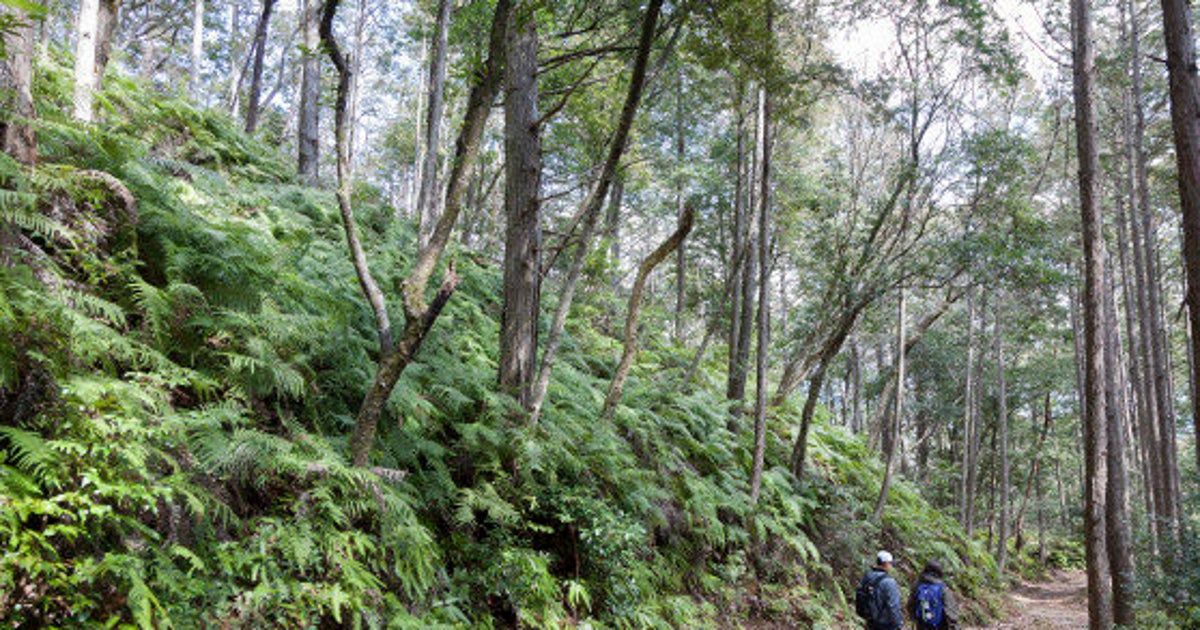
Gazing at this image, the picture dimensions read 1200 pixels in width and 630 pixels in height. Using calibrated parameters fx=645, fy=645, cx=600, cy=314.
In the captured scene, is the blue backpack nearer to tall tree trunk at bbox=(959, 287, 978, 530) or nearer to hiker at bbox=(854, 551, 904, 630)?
hiker at bbox=(854, 551, 904, 630)

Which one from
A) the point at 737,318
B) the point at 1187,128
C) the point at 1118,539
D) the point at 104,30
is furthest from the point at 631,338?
the point at 1118,539

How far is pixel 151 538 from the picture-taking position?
3.04 meters

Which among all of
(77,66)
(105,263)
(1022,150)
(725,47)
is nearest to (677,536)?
(725,47)

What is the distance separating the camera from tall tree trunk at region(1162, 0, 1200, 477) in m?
5.61

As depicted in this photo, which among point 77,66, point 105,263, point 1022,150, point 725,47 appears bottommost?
point 105,263

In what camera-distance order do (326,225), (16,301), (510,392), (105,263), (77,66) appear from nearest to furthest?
1. (16,301)
2. (105,263)
3. (77,66)
4. (510,392)
5. (326,225)

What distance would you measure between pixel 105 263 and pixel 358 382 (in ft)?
5.72

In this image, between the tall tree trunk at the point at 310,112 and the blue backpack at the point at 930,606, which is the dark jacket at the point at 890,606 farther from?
the tall tree trunk at the point at 310,112

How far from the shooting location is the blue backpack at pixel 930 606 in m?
7.17

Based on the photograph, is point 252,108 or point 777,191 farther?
point 777,191

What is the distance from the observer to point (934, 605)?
7.20m

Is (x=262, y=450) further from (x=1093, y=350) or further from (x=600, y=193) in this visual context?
(x=1093, y=350)

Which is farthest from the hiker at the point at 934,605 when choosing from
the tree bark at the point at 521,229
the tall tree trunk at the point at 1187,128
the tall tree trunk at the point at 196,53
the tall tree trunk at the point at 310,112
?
the tall tree trunk at the point at 196,53

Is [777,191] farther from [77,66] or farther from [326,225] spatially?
[77,66]
